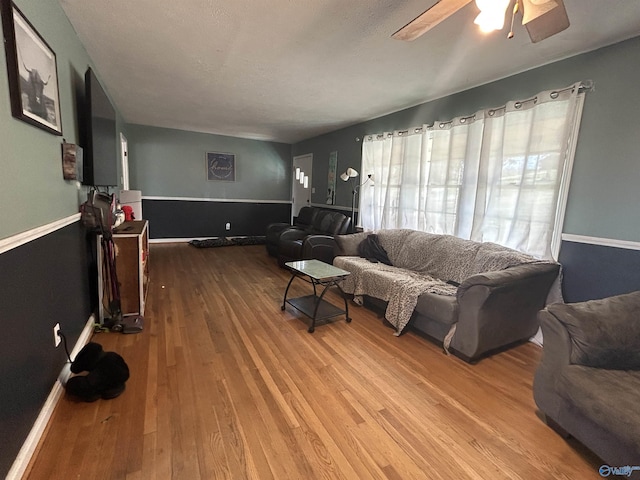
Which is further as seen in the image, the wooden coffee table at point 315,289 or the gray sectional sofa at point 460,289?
the wooden coffee table at point 315,289

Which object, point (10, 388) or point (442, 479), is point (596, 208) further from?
point (10, 388)

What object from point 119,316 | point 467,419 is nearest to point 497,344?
point 467,419

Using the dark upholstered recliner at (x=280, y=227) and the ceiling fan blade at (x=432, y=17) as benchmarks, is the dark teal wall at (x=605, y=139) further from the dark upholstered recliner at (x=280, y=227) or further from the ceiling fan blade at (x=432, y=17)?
the dark upholstered recliner at (x=280, y=227)

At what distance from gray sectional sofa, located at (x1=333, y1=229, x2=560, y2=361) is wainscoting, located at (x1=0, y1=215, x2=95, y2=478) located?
94.8 inches

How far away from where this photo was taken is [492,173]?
115 inches

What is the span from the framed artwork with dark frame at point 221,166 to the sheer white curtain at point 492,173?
3857 mm

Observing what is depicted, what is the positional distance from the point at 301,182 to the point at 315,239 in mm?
2789

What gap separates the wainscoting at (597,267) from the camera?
2.12 metres

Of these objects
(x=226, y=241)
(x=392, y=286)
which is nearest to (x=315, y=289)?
(x=392, y=286)

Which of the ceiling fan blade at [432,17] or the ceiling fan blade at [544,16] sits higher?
the ceiling fan blade at [432,17]

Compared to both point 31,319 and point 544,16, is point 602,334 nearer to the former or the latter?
point 544,16

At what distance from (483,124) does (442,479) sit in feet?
9.77

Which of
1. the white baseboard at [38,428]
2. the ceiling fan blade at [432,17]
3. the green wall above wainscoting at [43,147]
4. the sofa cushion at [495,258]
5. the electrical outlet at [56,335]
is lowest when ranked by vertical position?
the white baseboard at [38,428]

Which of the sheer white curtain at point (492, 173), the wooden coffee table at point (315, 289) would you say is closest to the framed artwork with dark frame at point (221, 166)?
the sheer white curtain at point (492, 173)
